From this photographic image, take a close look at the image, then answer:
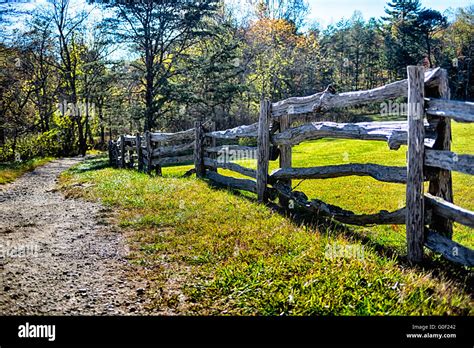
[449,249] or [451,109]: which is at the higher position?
[451,109]

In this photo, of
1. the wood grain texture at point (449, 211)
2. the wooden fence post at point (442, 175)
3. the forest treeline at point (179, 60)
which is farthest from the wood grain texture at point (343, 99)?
the forest treeline at point (179, 60)

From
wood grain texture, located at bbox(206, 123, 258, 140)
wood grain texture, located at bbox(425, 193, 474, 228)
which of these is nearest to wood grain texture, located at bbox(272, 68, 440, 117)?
wood grain texture, located at bbox(206, 123, 258, 140)

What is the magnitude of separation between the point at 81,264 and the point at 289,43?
127 feet

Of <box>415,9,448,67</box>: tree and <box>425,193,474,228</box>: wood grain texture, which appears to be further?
<box>415,9,448,67</box>: tree

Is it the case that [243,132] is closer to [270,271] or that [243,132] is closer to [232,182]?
[232,182]

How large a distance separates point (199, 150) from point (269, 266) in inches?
265

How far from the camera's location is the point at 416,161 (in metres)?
3.81

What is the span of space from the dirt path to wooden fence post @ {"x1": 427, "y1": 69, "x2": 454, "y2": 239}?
3.37 metres

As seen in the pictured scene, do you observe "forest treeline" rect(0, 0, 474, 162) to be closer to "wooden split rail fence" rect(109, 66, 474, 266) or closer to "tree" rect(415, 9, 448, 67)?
"tree" rect(415, 9, 448, 67)

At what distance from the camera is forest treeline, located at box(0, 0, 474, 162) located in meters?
21.3

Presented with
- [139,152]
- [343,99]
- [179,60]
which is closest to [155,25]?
[179,60]
